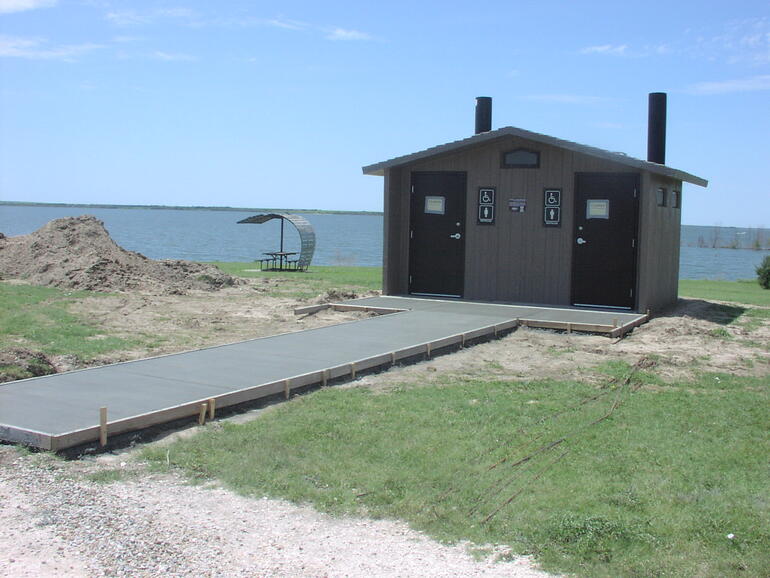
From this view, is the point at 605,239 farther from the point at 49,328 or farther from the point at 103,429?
the point at 103,429

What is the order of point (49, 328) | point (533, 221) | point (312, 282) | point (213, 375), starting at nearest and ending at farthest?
point (213, 375)
point (49, 328)
point (533, 221)
point (312, 282)

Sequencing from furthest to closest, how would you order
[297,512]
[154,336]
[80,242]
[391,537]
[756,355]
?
[80,242], [154,336], [756,355], [297,512], [391,537]

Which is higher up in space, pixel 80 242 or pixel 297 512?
pixel 80 242

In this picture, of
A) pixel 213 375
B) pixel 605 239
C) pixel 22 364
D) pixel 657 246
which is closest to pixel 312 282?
pixel 605 239

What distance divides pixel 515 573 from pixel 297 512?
4.76ft

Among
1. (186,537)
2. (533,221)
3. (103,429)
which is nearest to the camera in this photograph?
(186,537)

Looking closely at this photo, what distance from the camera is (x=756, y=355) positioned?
1064 cm

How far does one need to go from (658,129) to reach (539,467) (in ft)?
39.3

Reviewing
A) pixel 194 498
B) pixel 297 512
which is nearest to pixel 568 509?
pixel 297 512

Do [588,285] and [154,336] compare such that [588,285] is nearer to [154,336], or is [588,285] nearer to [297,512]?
[154,336]

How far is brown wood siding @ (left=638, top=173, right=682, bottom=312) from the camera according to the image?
1388 centimetres

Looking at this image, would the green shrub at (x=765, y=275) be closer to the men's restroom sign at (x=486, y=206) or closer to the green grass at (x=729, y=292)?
the green grass at (x=729, y=292)

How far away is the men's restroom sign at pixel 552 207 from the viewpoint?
1467cm

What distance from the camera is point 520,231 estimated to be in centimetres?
1502
